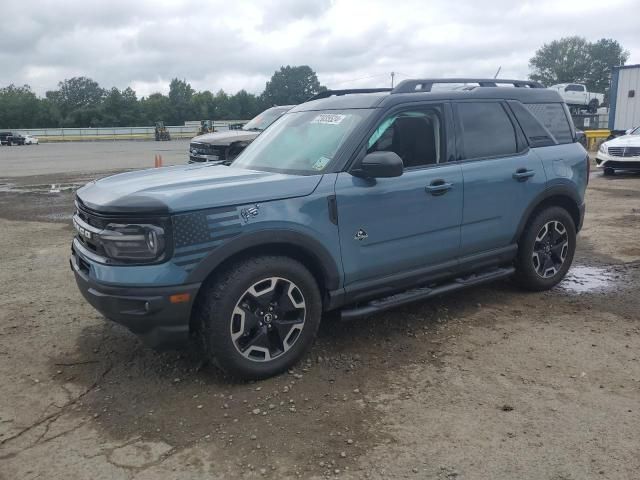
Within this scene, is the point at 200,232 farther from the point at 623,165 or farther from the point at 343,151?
the point at 623,165

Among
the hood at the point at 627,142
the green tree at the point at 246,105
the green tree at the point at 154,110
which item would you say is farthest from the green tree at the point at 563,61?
the hood at the point at 627,142

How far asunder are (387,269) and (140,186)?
1818mm

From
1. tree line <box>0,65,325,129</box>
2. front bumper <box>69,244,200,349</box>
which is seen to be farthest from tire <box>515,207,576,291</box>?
tree line <box>0,65,325,129</box>

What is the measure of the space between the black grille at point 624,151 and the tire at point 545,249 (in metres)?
10.7

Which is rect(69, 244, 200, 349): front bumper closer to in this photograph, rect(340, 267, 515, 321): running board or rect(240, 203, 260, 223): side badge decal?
rect(240, 203, 260, 223): side badge decal

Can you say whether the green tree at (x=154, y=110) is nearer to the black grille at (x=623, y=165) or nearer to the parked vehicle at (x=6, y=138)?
the parked vehicle at (x=6, y=138)

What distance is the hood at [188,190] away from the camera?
3338 mm

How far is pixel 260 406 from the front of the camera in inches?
135

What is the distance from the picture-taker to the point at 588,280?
5.85 meters

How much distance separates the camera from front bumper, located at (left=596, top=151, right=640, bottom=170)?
47.8ft

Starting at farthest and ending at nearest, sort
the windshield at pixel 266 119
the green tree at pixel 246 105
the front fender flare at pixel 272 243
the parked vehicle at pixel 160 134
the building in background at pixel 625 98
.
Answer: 1. the green tree at pixel 246 105
2. the parked vehicle at pixel 160 134
3. the building in background at pixel 625 98
4. the windshield at pixel 266 119
5. the front fender flare at pixel 272 243

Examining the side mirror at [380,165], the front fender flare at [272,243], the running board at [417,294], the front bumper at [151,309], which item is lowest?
the running board at [417,294]

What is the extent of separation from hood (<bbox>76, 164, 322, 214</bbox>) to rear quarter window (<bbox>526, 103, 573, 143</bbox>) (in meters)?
2.61

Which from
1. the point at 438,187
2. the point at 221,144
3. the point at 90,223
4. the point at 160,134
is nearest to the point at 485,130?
the point at 438,187
